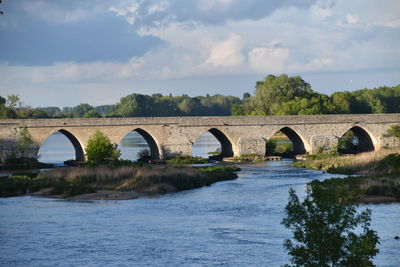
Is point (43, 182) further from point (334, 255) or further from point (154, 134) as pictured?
point (334, 255)

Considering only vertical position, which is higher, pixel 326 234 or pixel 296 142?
pixel 296 142

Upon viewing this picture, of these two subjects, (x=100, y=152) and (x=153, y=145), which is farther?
(x=153, y=145)

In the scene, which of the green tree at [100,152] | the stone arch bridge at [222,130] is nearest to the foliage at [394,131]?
the stone arch bridge at [222,130]

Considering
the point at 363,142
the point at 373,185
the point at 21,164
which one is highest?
the point at 363,142

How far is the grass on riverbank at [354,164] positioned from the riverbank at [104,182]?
1004cm

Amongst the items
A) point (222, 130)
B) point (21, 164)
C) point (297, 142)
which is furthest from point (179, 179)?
point (297, 142)

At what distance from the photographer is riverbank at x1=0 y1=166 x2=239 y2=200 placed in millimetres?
40250

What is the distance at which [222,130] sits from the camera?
62.5m

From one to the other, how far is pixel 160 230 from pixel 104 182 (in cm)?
1415

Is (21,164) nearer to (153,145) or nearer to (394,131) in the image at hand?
(153,145)

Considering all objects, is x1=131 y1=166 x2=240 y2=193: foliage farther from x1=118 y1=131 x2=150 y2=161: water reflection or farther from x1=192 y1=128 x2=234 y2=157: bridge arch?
x1=118 y1=131 x2=150 y2=161: water reflection

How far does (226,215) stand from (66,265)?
10326 millimetres

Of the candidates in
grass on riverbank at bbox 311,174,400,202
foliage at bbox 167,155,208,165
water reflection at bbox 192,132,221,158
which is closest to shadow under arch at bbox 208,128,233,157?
water reflection at bbox 192,132,221,158

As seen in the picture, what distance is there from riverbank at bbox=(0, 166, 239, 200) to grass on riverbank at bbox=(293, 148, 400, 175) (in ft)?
33.0
